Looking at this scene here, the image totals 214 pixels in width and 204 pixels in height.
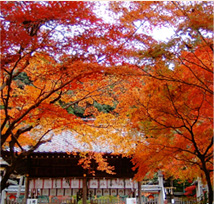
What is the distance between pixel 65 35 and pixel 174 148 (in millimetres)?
3834

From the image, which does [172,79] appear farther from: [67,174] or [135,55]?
[67,174]

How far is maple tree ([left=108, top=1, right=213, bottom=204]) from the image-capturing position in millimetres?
4523

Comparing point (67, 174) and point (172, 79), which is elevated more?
point (172, 79)

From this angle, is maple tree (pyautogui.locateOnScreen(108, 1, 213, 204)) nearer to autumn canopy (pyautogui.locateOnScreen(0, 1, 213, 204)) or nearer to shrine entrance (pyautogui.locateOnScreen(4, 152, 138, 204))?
autumn canopy (pyautogui.locateOnScreen(0, 1, 213, 204))

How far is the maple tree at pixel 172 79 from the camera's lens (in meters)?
4.52

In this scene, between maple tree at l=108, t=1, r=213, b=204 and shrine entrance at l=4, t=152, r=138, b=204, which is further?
shrine entrance at l=4, t=152, r=138, b=204

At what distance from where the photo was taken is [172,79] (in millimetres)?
5340

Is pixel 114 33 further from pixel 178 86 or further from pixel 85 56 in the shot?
pixel 178 86

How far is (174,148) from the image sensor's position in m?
6.41

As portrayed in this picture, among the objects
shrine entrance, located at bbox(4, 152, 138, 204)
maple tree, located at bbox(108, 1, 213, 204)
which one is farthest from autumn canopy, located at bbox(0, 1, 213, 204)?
shrine entrance, located at bbox(4, 152, 138, 204)

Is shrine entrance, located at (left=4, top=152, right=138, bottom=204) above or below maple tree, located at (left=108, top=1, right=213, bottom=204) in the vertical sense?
below

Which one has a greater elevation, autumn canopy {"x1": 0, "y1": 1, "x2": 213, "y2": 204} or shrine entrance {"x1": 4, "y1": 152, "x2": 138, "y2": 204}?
autumn canopy {"x1": 0, "y1": 1, "x2": 213, "y2": 204}

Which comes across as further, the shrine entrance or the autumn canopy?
the shrine entrance

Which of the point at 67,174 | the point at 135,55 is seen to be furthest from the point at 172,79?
the point at 67,174
